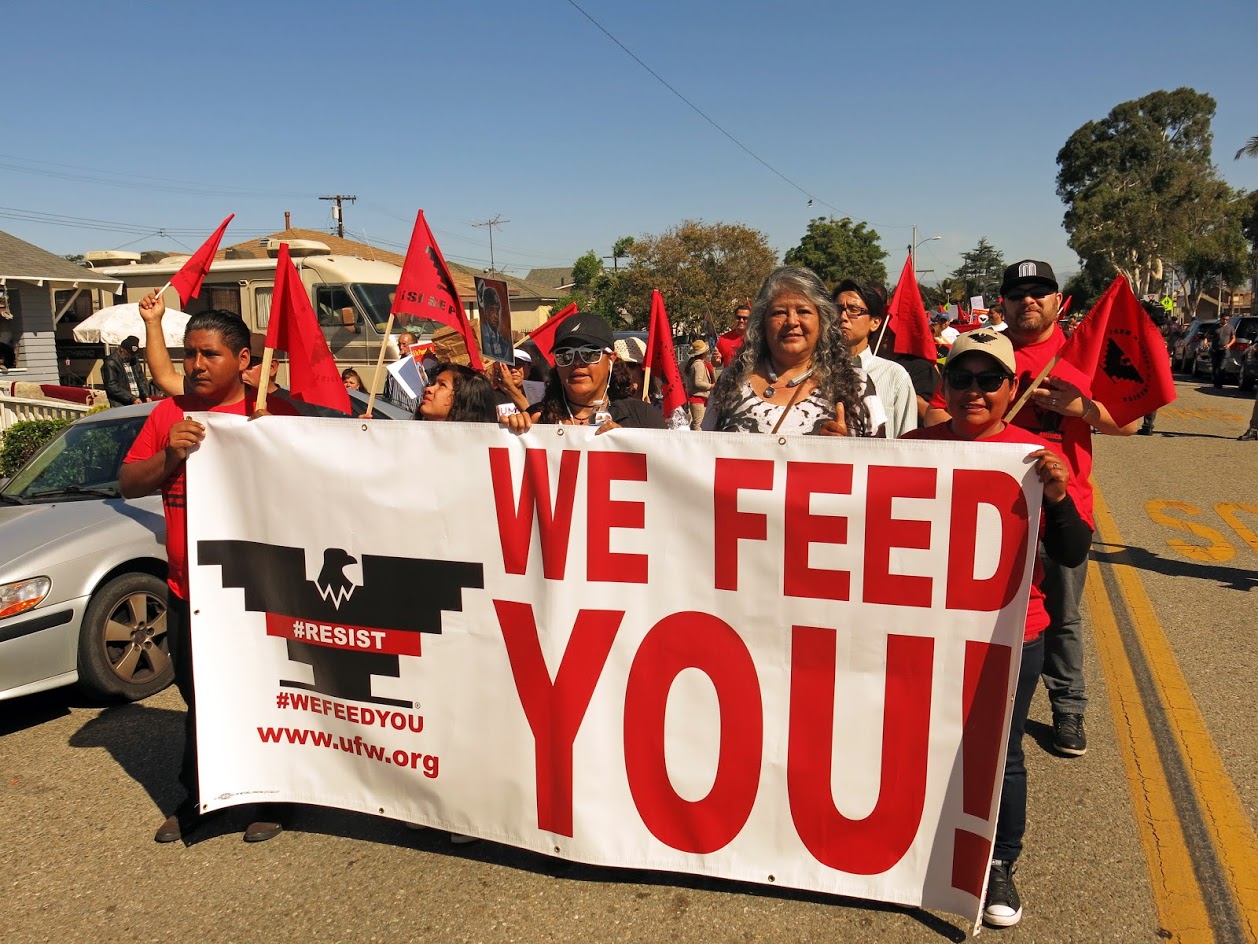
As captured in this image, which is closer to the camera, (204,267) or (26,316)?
(204,267)

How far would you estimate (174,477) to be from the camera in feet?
12.0

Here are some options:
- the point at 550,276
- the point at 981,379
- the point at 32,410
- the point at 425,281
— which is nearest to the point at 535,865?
the point at 981,379

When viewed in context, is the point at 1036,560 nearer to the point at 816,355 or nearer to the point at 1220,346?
the point at 816,355

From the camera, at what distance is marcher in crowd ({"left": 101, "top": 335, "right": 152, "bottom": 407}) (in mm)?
15122

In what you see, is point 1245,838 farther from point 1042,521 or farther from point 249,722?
point 249,722

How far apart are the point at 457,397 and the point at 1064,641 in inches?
122

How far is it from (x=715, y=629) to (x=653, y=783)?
54 centimetres

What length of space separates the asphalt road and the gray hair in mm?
1672

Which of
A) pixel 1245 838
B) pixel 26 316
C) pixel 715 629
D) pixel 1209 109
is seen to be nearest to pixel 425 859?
pixel 715 629

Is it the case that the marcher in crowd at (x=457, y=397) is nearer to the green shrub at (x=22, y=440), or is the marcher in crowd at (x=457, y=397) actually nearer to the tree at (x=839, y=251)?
the green shrub at (x=22, y=440)

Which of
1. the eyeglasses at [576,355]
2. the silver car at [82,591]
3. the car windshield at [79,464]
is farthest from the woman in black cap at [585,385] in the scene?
the car windshield at [79,464]

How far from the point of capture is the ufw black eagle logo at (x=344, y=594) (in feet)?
11.1

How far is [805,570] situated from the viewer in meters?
3.02

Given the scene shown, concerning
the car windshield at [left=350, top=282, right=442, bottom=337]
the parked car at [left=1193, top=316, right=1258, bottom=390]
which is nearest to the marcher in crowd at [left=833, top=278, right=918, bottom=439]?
the car windshield at [left=350, top=282, right=442, bottom=337]
